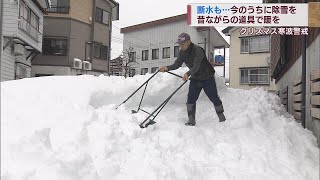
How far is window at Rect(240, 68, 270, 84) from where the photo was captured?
91.6ft

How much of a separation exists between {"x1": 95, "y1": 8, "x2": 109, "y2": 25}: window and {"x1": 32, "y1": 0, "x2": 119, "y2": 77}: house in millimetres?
284

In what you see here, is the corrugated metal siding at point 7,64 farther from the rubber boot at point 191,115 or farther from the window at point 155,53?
the window at point 155,53

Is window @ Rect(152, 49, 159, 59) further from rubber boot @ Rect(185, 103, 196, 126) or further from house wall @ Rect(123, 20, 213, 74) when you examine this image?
rubber boot @ Rect(185, 103, 196, 126)

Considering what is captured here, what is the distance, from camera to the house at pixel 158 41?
1215 inches

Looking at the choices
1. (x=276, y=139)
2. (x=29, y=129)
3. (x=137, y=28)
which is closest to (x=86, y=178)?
(x=29, y=129)

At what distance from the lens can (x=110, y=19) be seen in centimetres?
3019

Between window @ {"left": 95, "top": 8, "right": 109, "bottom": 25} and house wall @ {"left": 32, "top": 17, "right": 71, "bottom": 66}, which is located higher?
window @ {"left": 95, "top": 8, "right": 109, "bottom": 25}

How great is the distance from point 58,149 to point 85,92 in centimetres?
211

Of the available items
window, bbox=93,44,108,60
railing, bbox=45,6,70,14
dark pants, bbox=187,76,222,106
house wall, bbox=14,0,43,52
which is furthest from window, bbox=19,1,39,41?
dark pants, bbox=187,76,222,106

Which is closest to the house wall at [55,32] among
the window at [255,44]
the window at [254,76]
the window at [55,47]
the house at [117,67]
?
the window at [55,47]

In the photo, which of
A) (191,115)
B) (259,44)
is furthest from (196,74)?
(259,44)

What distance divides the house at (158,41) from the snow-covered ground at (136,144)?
24.4 meters

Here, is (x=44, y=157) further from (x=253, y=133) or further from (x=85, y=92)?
(x=253, y=133)

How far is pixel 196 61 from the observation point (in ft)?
19.4
